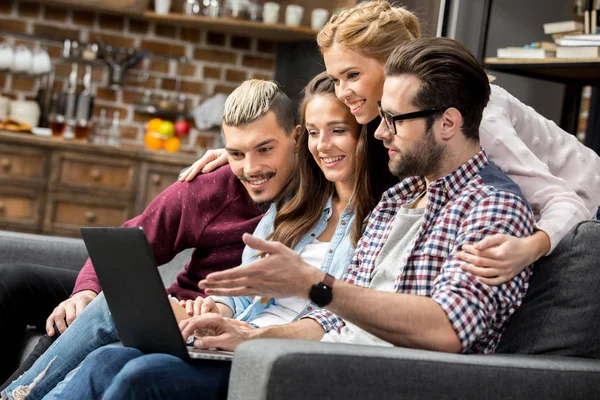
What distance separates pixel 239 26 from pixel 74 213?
130cm

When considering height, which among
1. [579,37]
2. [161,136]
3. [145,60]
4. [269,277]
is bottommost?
[161,136]

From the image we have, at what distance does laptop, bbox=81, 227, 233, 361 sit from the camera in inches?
64.8

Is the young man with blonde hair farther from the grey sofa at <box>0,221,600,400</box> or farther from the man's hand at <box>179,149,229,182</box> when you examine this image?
the grey sofa at <box>0,221,600,400</box>

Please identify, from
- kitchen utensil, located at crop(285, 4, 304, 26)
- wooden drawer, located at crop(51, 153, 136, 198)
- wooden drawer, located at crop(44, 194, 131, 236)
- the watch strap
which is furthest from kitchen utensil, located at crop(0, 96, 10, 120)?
the watch strap

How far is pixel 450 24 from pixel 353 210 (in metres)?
1.82

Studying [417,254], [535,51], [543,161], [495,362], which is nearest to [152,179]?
[535,51]

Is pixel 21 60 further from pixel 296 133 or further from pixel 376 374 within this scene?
pixel 376 374

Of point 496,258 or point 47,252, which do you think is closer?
point 496,258

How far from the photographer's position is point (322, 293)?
63.6 inches

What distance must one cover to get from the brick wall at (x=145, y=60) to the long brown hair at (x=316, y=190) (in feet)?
10.2

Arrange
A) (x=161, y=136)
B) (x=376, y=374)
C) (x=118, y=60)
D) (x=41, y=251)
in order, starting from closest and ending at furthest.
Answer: (x=376, y=374)
(x=41, y=251)
(x=161, y=136)
(x=118, y=60)

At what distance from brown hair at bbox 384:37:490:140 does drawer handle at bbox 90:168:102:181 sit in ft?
10.3

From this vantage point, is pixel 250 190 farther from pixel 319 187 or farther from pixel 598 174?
pixel 598 174

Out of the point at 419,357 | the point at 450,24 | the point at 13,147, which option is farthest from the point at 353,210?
the point at 13,147
